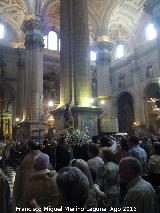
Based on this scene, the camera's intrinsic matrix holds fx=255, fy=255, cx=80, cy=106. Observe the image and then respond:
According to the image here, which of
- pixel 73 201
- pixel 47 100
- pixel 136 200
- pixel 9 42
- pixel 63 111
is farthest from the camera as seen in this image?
pixel 47 100

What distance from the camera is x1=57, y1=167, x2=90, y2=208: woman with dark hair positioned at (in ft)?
6.31

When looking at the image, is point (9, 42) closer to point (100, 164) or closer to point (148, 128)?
point (148, 128)

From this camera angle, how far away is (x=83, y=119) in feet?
42.8

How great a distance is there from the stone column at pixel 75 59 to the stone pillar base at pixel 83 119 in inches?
26.3

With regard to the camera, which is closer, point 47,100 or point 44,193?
point 44,193

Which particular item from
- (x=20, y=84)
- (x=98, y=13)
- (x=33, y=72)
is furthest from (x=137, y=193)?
(x=98, y=13)

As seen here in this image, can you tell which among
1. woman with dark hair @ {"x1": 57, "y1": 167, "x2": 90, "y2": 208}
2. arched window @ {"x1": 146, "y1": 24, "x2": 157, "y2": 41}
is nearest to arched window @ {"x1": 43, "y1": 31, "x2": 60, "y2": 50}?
arched window @ {"x1": 146, "y1": 24, "x2": 157, "y2": 41}

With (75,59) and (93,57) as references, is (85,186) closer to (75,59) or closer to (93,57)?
(75,59)

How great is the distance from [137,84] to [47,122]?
37.9ft

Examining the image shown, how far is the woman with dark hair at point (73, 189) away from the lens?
6.31 ft

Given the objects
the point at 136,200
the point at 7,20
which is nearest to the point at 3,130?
the point at 7,20

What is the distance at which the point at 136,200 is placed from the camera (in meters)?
2.42

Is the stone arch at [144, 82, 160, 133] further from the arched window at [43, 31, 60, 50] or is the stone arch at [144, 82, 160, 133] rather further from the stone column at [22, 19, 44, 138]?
the arched window at [43, 31, 60, 50]

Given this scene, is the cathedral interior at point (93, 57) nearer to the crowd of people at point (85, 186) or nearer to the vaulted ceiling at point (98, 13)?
the vaulted ceiling at point (98, 13)
